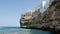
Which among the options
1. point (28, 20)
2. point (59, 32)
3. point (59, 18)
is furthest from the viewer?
point (28, 20)

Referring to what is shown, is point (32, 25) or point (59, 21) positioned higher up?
point (59, 21)

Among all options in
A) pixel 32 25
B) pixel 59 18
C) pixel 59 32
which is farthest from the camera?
pixel 32 25

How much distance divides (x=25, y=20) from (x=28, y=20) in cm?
236

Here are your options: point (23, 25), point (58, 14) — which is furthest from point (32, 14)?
point (58, 14)

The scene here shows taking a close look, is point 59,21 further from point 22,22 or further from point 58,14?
point 22,22

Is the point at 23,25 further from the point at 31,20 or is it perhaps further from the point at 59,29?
the point at 59,29

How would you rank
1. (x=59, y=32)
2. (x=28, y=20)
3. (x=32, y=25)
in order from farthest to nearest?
(x=28, y=20), (x=32, y=25), (x=59, y=32)

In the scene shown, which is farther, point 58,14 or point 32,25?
point 32,25

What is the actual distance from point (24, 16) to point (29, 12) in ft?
15.5

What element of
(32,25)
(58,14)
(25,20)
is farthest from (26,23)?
(58,14)

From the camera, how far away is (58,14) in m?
45.3

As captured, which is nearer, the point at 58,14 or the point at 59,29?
the point at 59,29

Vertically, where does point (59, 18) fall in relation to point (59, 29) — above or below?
above

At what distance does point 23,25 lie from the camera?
116 metres
